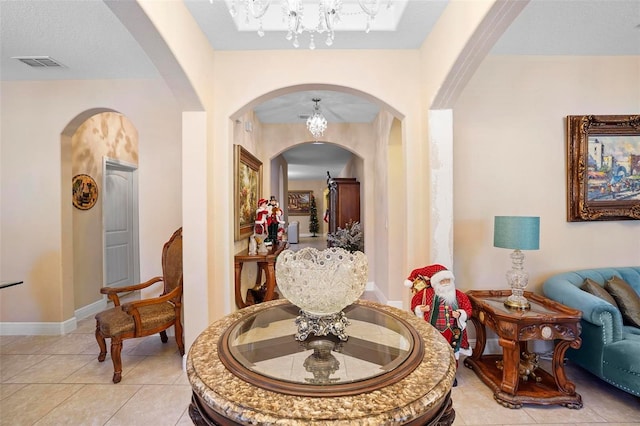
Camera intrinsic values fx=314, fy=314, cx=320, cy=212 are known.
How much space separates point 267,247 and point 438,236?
213cm

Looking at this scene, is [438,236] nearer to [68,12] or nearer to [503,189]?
[503,189]

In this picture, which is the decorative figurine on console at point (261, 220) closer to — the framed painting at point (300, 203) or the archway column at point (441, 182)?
the archway column at point (441, 182)

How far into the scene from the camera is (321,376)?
0.84 metres

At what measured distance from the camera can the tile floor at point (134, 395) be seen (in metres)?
2.08

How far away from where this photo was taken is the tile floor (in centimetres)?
208

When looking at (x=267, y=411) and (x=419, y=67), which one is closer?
(x=267, y=411)

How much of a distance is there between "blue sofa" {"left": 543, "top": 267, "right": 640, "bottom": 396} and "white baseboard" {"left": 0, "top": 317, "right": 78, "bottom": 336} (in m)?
4.99

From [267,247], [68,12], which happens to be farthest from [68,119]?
[267,247]

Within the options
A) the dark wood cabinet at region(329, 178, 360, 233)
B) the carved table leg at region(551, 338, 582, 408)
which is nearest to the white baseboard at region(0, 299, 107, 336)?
the dark wood cabinet at region(329, 178, 360, 233)

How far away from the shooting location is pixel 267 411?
0.70 metres

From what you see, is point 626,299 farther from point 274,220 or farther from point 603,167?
point 274,220

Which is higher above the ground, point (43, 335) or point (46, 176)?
point (46, 176)

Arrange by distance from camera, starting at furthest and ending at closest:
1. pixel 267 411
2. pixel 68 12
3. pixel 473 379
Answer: pixel 473 379 → pixel 68 12 → pixel 267 411

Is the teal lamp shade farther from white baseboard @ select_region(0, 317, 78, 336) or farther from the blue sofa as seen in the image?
white baseboard @ select_region(0, 317, 78, 336)
